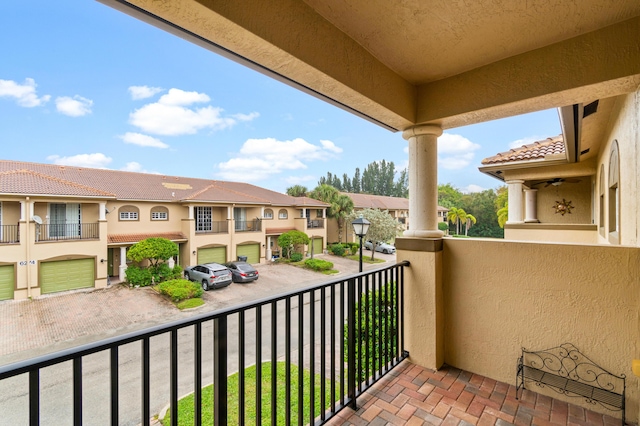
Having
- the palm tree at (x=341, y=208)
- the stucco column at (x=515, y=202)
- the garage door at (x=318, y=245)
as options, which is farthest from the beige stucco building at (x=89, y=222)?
the palm tree at (x=341, y=208)

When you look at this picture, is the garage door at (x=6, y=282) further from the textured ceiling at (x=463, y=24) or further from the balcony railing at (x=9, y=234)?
the textured ceiling at (x=463, y=24)

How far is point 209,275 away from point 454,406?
6.37 feet

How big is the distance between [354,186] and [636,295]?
22.8m

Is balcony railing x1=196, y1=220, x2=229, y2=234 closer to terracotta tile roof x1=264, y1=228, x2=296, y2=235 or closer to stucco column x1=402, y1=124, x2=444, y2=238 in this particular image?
terracotta tile roof x1=264, y1=228, x2=296, y2=235

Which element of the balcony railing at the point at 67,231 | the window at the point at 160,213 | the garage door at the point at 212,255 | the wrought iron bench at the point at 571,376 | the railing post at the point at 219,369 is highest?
the window at the point at 160,213

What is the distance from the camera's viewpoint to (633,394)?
1.67 metres

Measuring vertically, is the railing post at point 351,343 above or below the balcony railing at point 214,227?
below

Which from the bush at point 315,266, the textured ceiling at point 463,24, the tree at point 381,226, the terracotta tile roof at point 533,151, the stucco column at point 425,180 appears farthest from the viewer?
the tree at point 381,226

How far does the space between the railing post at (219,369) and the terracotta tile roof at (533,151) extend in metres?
5.18

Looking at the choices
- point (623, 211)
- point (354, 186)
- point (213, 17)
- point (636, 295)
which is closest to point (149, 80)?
point (213, 17)

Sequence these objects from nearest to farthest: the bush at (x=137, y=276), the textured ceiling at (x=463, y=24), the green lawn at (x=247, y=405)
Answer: the textured ceiling at (x=463, y=24) → the bush at (x=137, y=276) → the green lawn at (x=247, y=405)

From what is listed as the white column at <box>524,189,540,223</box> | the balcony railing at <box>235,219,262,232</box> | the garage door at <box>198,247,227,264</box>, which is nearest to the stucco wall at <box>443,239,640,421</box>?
the balcony railing at <box>235,219,262,232</box>

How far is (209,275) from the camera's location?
2182 mm

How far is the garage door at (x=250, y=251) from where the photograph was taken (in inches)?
101
